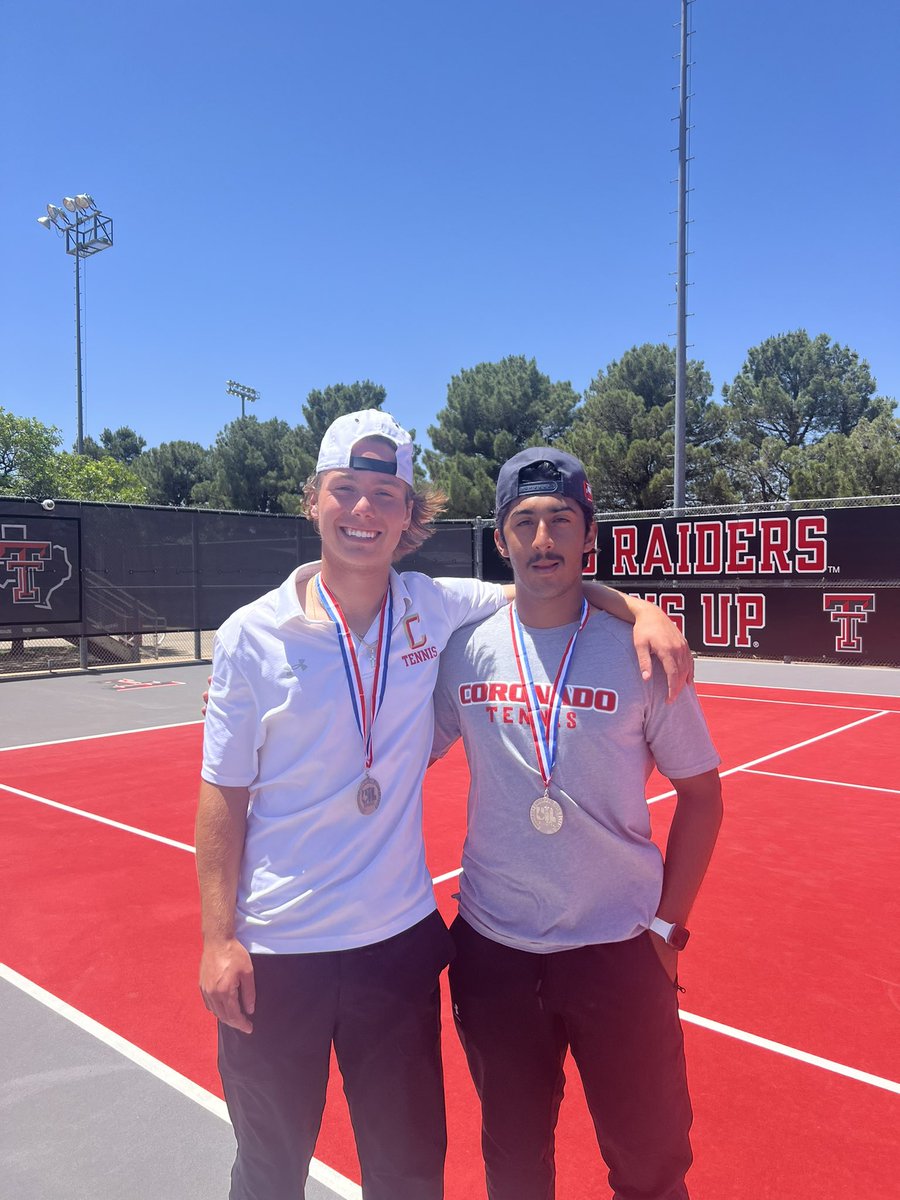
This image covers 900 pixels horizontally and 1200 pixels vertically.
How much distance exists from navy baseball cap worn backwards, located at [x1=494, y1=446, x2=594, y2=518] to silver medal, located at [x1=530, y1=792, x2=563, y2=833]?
664 mm

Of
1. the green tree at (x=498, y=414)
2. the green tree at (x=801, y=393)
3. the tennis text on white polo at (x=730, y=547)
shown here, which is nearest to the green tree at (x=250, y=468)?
the green tree at (x=498, y=414)

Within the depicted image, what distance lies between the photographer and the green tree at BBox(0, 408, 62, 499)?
23219mm

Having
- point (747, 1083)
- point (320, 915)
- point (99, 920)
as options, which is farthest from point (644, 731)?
point (99, 920)

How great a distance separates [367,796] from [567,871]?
0.45 metres

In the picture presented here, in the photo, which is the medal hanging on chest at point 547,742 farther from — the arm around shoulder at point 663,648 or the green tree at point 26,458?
the green tree at point 26,458

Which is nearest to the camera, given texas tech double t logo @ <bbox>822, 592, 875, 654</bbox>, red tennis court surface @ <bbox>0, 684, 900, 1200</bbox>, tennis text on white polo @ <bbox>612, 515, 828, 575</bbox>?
red tennis court surface @ <bbox>0, 684, 900, 1200</bbox>

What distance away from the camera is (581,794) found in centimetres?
183

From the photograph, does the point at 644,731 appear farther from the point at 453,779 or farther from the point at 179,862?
the point at 453,779

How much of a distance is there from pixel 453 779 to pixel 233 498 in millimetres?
34511

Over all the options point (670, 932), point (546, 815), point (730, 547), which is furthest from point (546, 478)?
point (730, 547)

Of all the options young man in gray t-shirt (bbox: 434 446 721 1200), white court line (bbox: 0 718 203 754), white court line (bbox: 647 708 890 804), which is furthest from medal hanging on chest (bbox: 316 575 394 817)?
white court line (bbox: 0 718 203 754)

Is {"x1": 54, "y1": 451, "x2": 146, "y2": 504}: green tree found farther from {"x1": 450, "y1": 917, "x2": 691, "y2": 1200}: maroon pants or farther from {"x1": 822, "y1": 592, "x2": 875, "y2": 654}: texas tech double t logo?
{"x1": 450, "y1": 917, "x2": 691, "y2": 1200}: maroon pants

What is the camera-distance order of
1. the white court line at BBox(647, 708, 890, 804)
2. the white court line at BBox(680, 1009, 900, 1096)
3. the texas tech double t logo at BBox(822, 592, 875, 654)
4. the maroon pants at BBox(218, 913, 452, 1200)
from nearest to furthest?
the maroon pants at BBox(218, 913, 452, 1200), the white court line at BBox(680, 1009, 900, 1096), the white court line at BBox(647, 708, 890, 804), the texas tech double t logo at BBox(822, 592, 875, 654)

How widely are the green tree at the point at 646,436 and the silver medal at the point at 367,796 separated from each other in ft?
87.0
